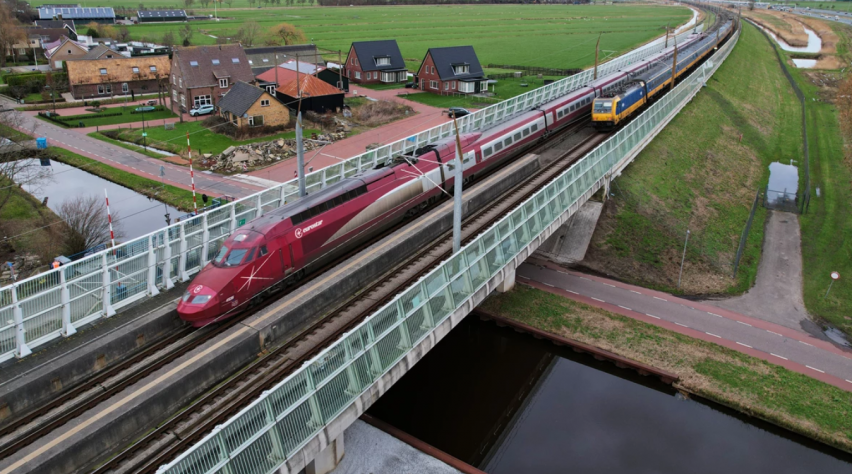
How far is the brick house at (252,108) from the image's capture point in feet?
200

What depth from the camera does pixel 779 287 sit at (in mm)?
34062

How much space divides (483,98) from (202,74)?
35358 millimetres

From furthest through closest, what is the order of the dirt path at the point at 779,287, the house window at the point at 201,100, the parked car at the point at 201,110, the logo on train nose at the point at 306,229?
the house window at the point at 201,100 < the parked car at the point at 201,110 < the dirt path at the point at 779,287 < the logo on train nose at the point at 306,229

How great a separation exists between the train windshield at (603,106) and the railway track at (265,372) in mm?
19988

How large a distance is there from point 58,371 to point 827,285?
123 feet

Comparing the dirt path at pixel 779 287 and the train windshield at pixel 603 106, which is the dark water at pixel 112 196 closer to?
the train windshield at pixel 603 106

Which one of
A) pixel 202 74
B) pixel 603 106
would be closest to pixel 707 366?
pixel 603 106

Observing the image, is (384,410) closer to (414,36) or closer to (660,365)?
(660,365)

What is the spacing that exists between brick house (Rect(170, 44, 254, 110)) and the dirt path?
5935 cm

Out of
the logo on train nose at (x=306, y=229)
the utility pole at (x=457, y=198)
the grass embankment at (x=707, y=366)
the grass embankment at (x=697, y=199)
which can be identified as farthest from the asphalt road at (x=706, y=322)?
the logo on train nose at (x=306, y=229)

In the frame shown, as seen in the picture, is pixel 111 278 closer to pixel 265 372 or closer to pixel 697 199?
pixel 265 372

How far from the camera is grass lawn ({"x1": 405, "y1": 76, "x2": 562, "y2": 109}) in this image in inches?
3039

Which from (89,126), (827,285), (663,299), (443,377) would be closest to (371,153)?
(443,377)

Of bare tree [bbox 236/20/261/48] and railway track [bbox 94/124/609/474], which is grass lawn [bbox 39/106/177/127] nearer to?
bare tree [bbox 236/20/261/48]
